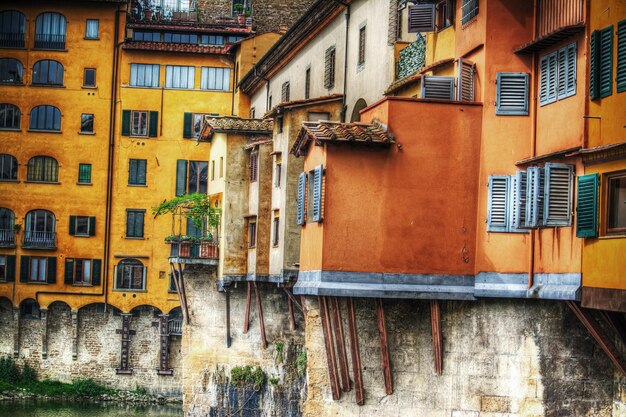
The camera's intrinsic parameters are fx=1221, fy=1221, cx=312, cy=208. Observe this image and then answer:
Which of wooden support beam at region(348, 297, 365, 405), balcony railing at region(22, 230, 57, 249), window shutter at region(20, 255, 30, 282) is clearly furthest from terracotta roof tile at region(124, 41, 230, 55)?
wooden support beam at region(348, 297, 365, 405)

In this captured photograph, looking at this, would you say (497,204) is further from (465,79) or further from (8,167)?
(8,167)

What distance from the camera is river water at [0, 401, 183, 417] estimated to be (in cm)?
5847

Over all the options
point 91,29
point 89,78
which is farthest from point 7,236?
point 91,29

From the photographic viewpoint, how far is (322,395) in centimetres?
2442

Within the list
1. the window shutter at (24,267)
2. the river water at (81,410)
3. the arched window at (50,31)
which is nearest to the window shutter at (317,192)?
the river water at (81,410)

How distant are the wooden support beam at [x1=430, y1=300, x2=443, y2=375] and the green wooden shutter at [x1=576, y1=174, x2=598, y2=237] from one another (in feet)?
13.8

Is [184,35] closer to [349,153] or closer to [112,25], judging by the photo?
[112,25]

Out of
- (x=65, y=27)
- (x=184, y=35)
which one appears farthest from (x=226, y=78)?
(x=65, y=27)

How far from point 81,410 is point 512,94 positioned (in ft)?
141

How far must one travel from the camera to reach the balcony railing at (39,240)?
65.2m

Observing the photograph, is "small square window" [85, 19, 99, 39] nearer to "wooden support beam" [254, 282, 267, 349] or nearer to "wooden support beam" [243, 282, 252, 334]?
"wooden support beam" [243, 282, 252, 334]

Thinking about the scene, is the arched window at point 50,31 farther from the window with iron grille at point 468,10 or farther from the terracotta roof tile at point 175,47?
the window with iron grille at point 468,10

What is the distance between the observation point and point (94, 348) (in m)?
65.6

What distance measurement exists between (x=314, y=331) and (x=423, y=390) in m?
2.62
